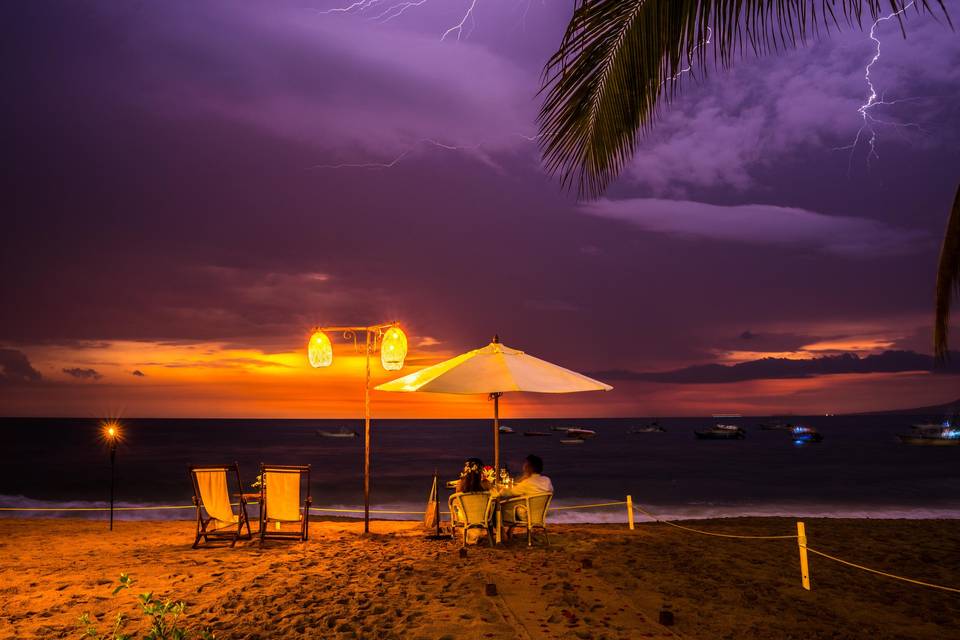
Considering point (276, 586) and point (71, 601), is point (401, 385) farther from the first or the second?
point (71, 601)

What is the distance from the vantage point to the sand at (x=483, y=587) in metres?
4.85

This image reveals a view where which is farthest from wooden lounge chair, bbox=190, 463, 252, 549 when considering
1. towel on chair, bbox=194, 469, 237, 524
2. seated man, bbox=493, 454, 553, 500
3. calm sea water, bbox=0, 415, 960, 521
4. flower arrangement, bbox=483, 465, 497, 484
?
calm sea water, bbox=0, 415, 960, 521

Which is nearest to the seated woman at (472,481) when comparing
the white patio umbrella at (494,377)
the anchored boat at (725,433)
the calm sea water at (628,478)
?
the white patio umbrella at (494,377)

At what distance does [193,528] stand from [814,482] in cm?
3285

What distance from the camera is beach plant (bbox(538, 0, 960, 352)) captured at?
8.18 ft

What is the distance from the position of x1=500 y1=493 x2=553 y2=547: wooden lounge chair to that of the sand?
278 millimetres

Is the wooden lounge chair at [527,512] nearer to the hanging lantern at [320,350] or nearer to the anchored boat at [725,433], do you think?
the hanging lantern at [320,350]

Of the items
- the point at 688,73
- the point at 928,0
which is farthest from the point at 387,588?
the point at 928,0

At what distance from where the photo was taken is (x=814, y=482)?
3306 cm

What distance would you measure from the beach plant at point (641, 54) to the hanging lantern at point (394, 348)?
5924 millimetres

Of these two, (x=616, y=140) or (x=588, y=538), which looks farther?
(x=588, y=538)

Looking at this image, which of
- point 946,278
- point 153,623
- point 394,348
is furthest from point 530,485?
point 946,278

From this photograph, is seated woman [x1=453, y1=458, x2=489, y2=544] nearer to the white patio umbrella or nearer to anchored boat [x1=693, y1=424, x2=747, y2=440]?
the white patio umbrella

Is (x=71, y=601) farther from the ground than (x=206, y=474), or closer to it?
closer to it
